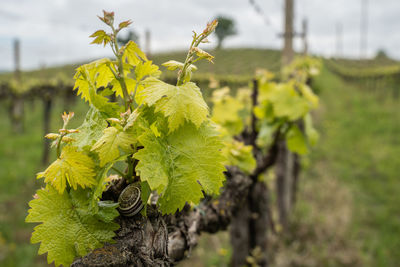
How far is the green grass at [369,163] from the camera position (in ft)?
19.2

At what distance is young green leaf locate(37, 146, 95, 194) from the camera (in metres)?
0.91

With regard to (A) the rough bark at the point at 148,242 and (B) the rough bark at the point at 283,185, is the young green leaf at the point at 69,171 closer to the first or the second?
(A) the rough bark at the point at 148,242

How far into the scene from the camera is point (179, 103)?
89cm

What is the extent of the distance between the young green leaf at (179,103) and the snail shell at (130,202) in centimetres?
29

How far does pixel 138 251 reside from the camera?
39.7 inches

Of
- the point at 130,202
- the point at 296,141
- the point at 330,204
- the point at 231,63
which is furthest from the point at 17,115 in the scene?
the point at 130,202

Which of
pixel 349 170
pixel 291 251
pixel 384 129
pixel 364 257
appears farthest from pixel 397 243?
pixel 384 129

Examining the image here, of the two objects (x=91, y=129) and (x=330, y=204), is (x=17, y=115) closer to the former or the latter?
(x=330, y=204)

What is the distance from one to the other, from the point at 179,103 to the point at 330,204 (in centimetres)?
707

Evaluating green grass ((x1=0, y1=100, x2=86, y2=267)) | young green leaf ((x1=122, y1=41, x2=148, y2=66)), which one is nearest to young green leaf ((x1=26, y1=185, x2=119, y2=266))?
young green leaf ((x1=122, y1=41, x2=148, y2=66))

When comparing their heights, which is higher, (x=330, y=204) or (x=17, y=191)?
(x=17, y=191)

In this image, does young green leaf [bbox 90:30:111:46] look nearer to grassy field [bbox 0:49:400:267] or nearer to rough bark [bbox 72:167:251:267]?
rough bark [bbox 72:167:251:267]

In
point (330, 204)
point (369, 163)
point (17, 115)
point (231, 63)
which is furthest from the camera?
point (231, 63)

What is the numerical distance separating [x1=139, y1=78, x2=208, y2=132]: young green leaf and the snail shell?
0.94ft
